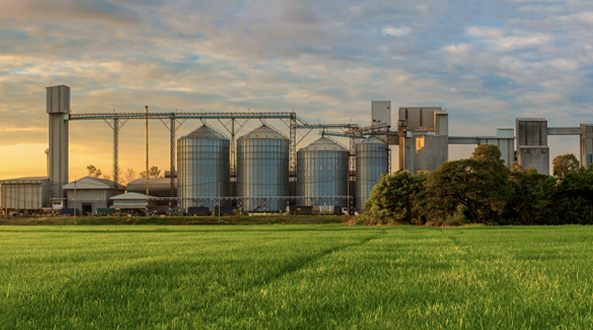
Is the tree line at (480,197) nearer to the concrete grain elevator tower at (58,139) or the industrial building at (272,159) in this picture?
the industrial building at (272,159)

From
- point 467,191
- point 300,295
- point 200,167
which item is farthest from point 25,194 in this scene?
point 300,295

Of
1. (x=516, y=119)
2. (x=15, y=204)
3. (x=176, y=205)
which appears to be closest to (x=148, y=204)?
(x=176, y=205)

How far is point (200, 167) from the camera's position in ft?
372

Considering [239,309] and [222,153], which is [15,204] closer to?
[222,153]

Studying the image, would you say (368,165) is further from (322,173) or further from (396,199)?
(396,199)

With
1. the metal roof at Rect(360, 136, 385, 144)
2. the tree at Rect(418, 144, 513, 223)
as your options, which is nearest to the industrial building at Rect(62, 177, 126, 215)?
the metal roof at Rect(360, 136, 385, 144)

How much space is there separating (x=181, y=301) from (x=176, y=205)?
363 ft

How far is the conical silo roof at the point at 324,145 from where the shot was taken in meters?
116

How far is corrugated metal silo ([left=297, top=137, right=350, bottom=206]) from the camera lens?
114 m

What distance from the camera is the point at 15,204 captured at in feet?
392

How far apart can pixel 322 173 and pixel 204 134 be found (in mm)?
27821

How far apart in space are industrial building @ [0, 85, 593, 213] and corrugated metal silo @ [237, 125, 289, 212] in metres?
0.22

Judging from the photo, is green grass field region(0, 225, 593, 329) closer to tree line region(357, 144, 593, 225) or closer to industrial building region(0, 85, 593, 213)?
tree line region(357, 144, 593, 225)

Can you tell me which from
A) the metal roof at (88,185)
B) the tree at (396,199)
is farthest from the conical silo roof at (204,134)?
the tree at (396,199)
